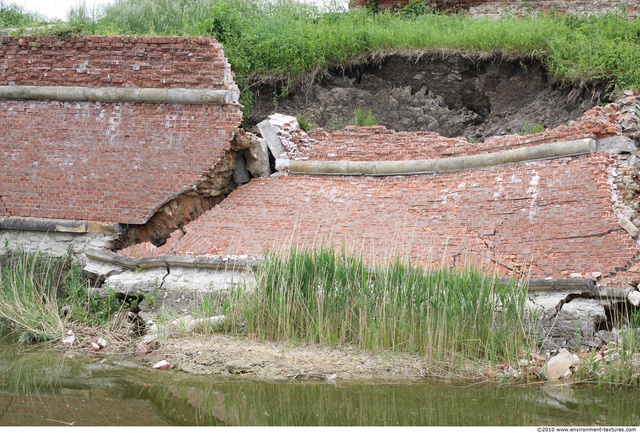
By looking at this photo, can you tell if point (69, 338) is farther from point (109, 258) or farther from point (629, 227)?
point (629, 227)

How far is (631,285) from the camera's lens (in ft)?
29.5

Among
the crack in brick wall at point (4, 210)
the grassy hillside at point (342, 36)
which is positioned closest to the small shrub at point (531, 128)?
Result: the grassy hillside at point (342, 36)

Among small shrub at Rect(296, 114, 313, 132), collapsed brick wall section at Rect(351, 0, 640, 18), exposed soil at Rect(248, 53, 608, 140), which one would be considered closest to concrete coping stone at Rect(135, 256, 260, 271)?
small shrub at Rect(296, 114, 313, 132)

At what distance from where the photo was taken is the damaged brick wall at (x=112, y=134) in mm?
12148

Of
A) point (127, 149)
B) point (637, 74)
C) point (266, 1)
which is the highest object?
point (266, 1)

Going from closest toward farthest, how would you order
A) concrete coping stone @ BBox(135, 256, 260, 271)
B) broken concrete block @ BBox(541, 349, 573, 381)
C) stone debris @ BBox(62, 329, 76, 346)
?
1. broken concrete block @ BBox(541, 349, 573, 381)
2. stone debris @ BBox(62, 329, 76, 346)
3. concrete coping stone @ BBox(135, 256, 260, 271)

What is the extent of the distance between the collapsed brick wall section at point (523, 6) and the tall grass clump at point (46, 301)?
9.98m

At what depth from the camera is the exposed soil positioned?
14000mm

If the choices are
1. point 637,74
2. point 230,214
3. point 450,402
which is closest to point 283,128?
point 230,214

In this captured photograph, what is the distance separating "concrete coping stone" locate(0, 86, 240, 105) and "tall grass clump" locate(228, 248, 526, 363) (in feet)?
12.8

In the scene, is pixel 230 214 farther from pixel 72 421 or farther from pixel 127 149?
pixel 72 421

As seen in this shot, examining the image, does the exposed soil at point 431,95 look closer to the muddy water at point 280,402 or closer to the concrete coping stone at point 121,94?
the concrete coping stone at point 121,94

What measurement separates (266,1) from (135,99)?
231 inches

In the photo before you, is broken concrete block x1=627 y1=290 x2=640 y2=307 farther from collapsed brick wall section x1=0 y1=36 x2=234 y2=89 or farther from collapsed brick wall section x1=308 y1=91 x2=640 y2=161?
collapsed brick wall section x1=0 y1=36 x2=234 y2=89
